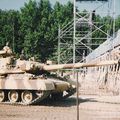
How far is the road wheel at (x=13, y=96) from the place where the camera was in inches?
774

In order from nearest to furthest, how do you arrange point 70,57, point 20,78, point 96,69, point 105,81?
point 20,78, point 105,81, point 96,69, point 70,57

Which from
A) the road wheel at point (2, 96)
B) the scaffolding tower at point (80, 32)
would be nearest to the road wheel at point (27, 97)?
the road wheel at point (2, 96)

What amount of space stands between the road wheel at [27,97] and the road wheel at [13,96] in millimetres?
294

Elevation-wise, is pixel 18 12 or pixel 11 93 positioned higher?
pixel 18 12

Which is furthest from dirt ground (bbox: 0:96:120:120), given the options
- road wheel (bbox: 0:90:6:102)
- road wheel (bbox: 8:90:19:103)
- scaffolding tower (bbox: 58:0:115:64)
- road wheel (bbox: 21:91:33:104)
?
scaffolding tower (bbox: 58:0:115:64)

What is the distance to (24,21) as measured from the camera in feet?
214

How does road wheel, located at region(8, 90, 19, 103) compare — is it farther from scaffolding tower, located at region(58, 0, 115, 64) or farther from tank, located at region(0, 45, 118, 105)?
scaffolding tower, located at region(58, 0, 115, 64)

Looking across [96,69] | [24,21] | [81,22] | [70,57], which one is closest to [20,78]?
[96,69]

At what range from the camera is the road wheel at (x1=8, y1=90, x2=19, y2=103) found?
1967 cm

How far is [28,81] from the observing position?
18.9 m

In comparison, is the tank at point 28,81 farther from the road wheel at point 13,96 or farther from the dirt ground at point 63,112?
the dirt ground at point 63,112

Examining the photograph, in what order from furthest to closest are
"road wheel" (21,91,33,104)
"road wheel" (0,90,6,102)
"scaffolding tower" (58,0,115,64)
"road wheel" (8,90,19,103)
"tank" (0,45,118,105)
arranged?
"scaffolding tower" (58,0,115,64), "road wheel" (0,90,6,102), "road wheel" (8,90,19,103), "road wheel" (21,91,33,104), "tank" (0,45,118,105)

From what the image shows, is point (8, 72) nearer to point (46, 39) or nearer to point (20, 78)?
point (20, 78)

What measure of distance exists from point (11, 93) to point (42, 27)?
4364cm
